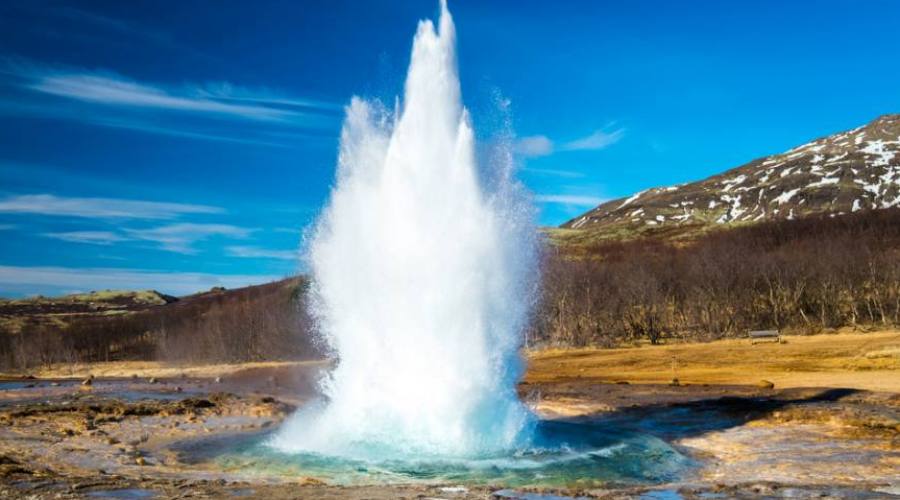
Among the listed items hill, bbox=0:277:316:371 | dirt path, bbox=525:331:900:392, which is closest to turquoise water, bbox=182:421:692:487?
dirt path, bbox=525:331:900:392

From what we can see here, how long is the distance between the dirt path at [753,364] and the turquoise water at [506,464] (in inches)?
691

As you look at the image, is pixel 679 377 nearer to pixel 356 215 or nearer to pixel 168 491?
pixel 356 215

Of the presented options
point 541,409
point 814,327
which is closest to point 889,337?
point 814,327

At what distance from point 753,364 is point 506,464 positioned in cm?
3884

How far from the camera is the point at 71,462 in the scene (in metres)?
18.9

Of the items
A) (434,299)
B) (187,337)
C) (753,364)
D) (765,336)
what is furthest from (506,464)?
(187,337)

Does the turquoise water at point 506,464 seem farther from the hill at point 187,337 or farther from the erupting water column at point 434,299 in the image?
the hill at point 187,337

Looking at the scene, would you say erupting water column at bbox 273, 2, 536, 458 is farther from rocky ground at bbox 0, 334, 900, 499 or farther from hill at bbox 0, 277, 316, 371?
hill at bbox 0, 277, 316, 371

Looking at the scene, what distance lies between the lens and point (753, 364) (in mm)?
51188

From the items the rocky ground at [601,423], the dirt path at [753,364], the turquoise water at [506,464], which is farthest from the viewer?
the dirt path at [753,364]

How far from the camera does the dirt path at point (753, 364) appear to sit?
130 feet

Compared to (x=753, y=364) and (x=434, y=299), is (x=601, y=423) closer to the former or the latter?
(x=434, y=299)

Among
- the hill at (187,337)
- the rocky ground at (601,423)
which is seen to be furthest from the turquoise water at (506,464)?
the hill at (187,337)

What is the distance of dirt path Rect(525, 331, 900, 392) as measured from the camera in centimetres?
3959
